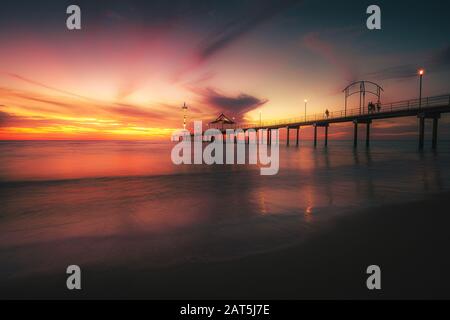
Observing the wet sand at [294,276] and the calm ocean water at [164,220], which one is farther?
the calm ocean water at [164,220]

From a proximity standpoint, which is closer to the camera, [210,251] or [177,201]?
[210,251]

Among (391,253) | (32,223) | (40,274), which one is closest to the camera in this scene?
(40,274)

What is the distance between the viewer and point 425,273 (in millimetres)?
3043

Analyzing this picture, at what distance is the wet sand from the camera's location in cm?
279

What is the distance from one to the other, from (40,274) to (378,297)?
4.30 meters

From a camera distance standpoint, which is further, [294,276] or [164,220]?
[164,220]

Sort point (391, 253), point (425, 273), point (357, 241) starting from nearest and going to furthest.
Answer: point (425, 273) < point (391, 253) < point (357, 241)

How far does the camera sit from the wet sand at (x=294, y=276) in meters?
2.79

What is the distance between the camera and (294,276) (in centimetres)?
307

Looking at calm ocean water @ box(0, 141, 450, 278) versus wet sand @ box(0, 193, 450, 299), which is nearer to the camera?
wet sand @ box(0, 193, 450, 299)
